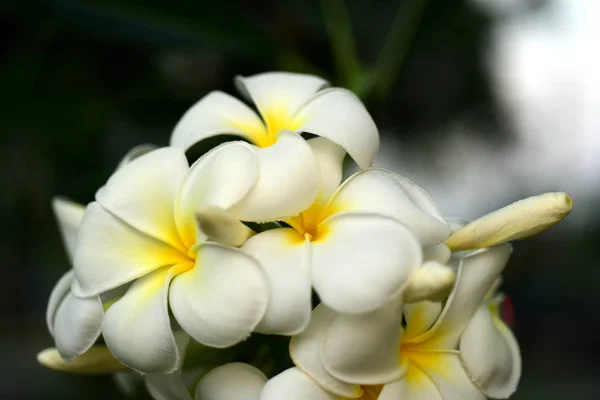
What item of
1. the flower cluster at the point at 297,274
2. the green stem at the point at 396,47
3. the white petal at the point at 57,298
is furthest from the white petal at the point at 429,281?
the green stem at the point at 396,47

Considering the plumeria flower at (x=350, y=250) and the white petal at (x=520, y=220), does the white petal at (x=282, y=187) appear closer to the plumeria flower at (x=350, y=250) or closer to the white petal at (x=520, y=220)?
the plumeria flower at (x=350, y=250)

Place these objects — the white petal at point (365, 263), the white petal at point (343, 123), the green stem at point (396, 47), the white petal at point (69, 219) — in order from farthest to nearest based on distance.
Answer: the green stem at point (396, 47), the white petal at point (69, 219), the white petal at point (343, 123), the white petal at point (365, 263)

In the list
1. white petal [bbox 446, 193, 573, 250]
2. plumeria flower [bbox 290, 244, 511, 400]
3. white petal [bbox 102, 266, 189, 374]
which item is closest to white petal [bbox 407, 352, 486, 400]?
plumeria flower [bbox 290, 244, 511, 400]

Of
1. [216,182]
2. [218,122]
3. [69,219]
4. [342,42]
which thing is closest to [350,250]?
[216,182]

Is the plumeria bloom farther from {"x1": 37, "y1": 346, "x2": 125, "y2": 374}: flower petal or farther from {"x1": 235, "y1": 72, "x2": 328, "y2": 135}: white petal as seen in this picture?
{"x1": 235, "y1": 72, "x2": 328, "y2": 135}: white petal

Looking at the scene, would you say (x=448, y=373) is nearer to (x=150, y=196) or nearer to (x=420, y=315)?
(x=420, y=315)

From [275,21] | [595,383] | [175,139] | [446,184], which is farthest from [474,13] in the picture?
[595,383]
